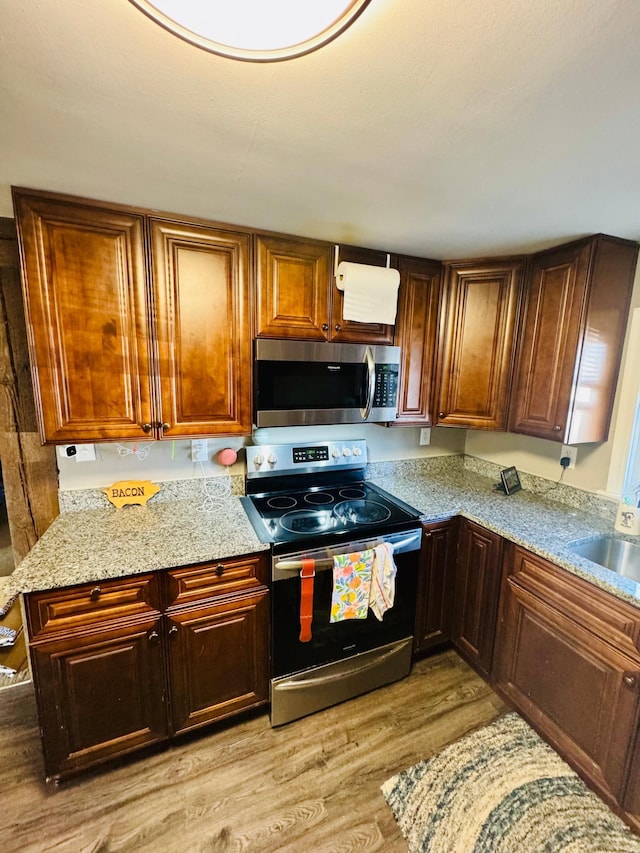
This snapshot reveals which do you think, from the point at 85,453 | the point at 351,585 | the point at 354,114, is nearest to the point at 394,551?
the point at 351,585

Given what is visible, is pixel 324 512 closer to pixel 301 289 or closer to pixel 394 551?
pixel 394 551

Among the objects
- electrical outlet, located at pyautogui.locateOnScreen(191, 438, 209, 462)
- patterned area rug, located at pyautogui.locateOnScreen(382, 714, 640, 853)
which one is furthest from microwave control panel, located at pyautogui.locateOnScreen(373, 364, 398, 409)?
patterned area rug, located at pyautogui.locateOnScreen(382, 714, 640, 853)

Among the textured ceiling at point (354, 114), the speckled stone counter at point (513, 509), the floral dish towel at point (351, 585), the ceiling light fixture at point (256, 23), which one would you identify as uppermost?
the textured ceiling at point (354, 114)

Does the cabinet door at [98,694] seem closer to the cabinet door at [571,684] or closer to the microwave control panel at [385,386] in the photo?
the microwave control panel at [385,386]

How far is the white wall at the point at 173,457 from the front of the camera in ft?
6.18

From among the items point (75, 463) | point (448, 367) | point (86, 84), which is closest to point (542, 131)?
point (86, 84)

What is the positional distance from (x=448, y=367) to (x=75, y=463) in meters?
2.07

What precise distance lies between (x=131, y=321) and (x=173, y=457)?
0.73 m

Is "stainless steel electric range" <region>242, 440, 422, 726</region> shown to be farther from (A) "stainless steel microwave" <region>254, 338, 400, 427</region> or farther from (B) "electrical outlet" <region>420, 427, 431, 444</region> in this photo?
(B) "electrical outlet" <region>420, 427, 431, 444</region>

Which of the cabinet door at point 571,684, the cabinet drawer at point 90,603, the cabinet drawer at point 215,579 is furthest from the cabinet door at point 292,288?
the cabinet door at point 571,684

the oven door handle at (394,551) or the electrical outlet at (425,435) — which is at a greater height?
the electrical outlet at (425,435)

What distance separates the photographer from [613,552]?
1.84 m

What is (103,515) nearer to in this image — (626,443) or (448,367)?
(448,367)

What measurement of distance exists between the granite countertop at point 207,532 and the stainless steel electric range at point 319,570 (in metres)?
0.15
